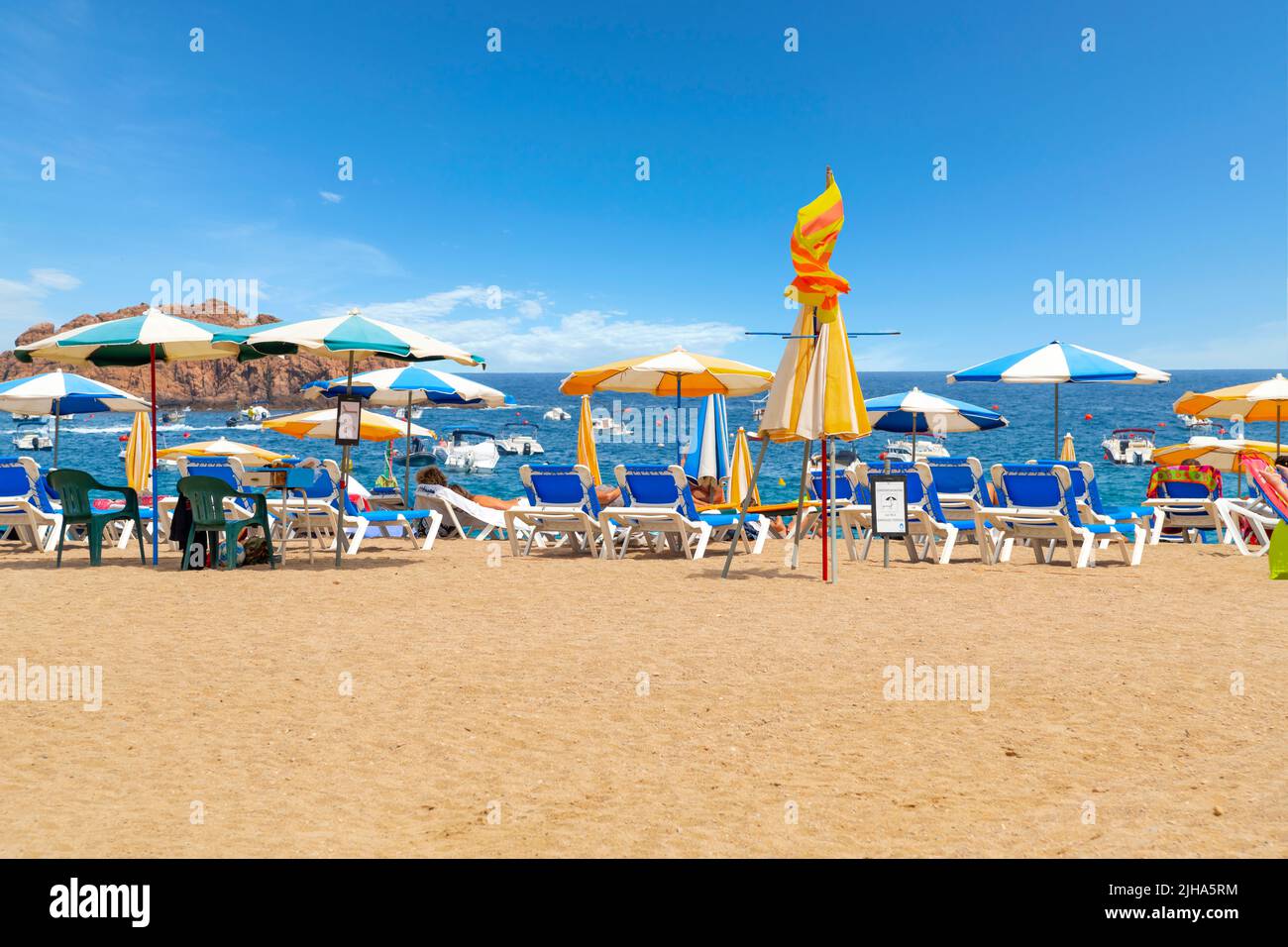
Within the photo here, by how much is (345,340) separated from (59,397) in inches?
248

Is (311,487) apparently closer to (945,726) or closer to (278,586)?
(278,586)

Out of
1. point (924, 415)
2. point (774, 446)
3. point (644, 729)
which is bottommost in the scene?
point (644, 729)

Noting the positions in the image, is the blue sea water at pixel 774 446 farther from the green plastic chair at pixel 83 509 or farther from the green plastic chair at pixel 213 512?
the green plastic chair at pixel 83 509

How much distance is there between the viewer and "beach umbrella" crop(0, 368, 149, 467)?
12.6 m

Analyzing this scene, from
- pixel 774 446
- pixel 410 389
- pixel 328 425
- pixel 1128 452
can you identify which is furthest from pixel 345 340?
pixel 774 446

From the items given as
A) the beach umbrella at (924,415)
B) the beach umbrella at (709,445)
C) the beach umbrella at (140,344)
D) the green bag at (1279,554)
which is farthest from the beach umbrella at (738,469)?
the green bag at (1279,554)

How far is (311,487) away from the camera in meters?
11.6

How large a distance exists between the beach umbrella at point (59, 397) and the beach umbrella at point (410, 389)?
252 centimetres

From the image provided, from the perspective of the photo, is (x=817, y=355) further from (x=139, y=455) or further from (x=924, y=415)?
(x=139, y=455)

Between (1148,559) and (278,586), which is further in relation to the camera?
(1148,559)

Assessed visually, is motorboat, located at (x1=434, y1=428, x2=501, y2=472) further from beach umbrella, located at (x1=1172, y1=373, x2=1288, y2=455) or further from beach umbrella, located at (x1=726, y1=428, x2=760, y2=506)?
beach umbrella, located at (x1=1172, y1=373, x2=1288, y2=455)

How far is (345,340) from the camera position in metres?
8.84
